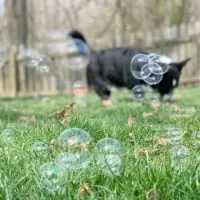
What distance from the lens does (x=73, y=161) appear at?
221 cm

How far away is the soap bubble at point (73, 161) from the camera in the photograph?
7.16 feet

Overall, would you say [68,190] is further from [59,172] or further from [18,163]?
[18,163]

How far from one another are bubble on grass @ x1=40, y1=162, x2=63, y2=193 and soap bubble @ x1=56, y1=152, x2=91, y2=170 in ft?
0.13

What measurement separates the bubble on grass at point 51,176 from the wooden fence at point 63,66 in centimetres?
1068

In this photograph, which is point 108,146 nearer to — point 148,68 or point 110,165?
point 110,165

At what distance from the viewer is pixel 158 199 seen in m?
1.86

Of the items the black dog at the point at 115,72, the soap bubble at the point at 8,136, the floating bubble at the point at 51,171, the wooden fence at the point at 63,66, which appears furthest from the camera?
the wooden fence at the point at 63,66

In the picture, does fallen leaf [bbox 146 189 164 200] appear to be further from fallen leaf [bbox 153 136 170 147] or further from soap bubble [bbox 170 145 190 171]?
fallen leaf [bbox 153 136 170 147]

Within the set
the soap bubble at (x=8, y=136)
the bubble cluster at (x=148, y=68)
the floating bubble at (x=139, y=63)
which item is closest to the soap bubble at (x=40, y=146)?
the soap bubble at (x=8, y=136)

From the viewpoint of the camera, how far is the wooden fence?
1307 centimetres

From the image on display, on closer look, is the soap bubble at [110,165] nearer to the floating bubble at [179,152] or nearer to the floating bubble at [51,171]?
the floating bubble at [51,171]

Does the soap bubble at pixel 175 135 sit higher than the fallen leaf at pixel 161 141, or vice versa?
the soap bubble at pixel 175 135

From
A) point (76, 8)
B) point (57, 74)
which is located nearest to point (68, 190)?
point (57, 74)

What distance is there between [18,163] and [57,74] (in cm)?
1102
